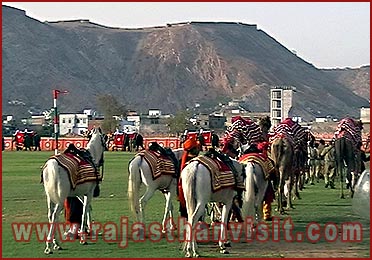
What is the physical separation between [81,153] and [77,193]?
2.56ft

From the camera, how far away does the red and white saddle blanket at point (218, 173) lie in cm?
1095

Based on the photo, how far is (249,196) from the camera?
499 inches

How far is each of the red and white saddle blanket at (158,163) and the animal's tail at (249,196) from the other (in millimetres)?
1338

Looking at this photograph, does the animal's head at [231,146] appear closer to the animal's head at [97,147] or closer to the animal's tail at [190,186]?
the animal's head at [97,147]

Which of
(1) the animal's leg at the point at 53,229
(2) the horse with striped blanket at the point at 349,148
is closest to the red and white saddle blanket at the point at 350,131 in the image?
(2) the horse with striped blanket at the point at 349,148

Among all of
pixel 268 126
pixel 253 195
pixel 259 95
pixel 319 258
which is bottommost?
pixel 319 258

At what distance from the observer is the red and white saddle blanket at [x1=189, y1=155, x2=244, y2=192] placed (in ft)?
35.9

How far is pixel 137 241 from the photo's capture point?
12250 mm

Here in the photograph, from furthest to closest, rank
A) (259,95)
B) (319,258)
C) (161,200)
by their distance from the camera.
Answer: (259,95), (161,200), (319,258)

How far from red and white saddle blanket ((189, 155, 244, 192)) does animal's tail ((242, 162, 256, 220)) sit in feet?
4.08

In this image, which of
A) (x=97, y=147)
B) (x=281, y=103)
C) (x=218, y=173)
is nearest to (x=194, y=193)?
(x=218, y=173)

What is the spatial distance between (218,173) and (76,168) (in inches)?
92.1

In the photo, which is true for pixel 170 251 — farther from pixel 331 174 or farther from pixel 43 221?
pixel 331 174

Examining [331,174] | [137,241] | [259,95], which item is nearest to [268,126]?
[137,241]
